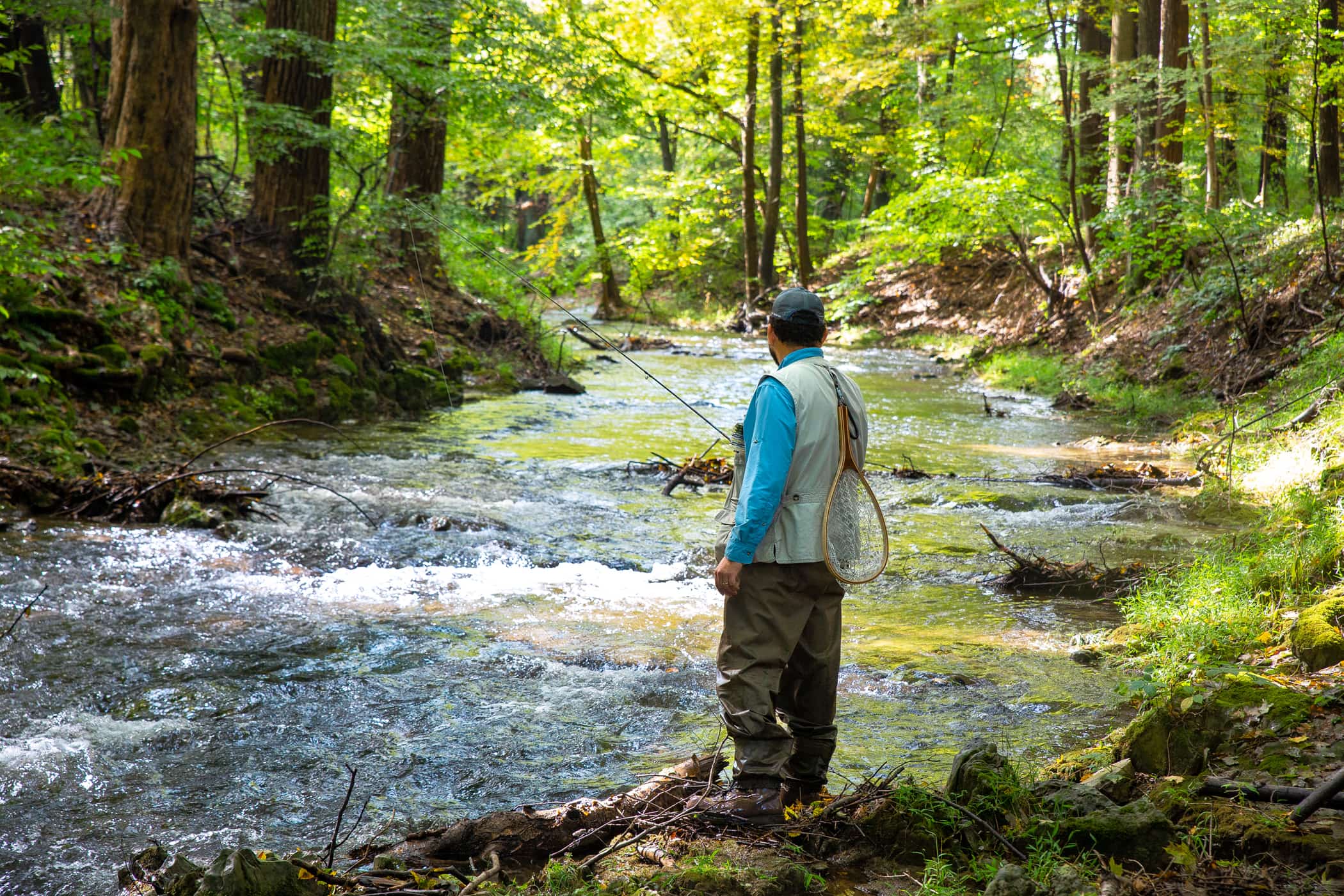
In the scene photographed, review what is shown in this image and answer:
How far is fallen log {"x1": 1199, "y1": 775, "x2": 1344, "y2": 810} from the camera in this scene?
9.68 feet

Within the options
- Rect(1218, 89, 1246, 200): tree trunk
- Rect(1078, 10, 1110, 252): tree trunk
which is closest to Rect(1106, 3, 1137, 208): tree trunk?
Rect(1078, 10, 1110, 252): tree trunk

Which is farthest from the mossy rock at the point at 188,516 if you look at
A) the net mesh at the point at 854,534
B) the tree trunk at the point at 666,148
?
the tree trunk at the point at 666,148

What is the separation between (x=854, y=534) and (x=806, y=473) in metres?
0.29

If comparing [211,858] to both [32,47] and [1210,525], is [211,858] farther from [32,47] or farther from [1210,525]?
[1210,525]

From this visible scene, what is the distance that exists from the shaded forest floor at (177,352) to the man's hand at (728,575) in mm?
5888

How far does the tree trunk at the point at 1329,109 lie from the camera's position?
1044 centimetres

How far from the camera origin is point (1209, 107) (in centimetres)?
1312

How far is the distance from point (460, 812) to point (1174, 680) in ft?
10.1

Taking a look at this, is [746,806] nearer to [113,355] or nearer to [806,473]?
[806,473]

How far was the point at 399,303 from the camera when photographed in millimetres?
16469

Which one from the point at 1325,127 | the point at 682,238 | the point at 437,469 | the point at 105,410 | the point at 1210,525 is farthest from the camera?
the point at 682,238

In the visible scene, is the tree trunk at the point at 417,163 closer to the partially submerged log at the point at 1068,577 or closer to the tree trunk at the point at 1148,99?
the partially submerged log at the point at 1068,577

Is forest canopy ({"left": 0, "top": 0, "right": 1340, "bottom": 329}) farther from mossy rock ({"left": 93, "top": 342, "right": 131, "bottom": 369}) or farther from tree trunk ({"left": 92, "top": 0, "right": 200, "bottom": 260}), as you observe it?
mossy rock ({"left": 93, "top": 342, "right": 131, "bottom": 369})

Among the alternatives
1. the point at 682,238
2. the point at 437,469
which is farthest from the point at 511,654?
the point at 682,238
